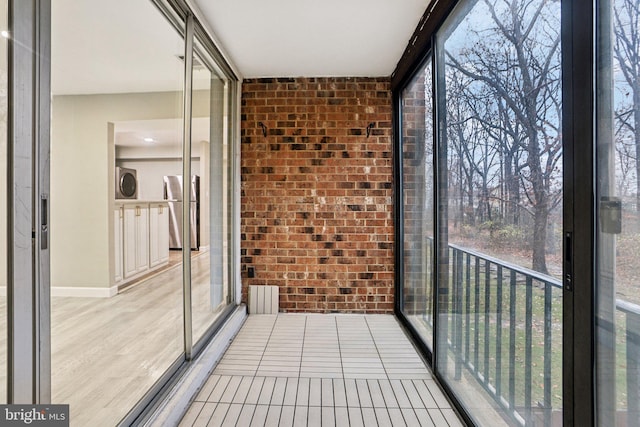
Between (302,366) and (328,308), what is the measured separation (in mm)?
1204

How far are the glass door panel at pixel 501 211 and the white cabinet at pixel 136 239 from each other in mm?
1782

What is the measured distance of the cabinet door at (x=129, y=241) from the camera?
1.75 m

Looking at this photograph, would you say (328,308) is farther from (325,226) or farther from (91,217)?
(91,217)

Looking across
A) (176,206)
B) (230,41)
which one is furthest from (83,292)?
(230,41)

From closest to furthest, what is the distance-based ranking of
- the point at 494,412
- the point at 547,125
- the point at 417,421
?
the point at 547,125, the point at 494,412, the point at 417,421

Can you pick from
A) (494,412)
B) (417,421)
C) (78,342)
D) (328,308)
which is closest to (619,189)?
(494,412)

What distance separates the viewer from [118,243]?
5.43 feet

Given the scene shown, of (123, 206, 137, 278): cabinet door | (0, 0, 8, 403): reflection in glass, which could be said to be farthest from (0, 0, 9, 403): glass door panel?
(123, 206, 137, 278): cabinet door

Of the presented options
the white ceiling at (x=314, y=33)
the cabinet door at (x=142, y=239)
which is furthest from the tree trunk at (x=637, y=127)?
the cabinet door at (x=142, y=239)

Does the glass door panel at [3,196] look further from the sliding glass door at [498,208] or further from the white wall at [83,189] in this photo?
the sliding glass door at [498,208]

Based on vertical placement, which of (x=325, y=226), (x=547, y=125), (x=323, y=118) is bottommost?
(x=325, y=226)

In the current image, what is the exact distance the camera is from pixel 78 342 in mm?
1365

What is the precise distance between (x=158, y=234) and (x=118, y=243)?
0.47 meters

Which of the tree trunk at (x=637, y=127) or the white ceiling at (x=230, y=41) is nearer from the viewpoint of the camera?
the tree trunk at (x=637, y=127)
